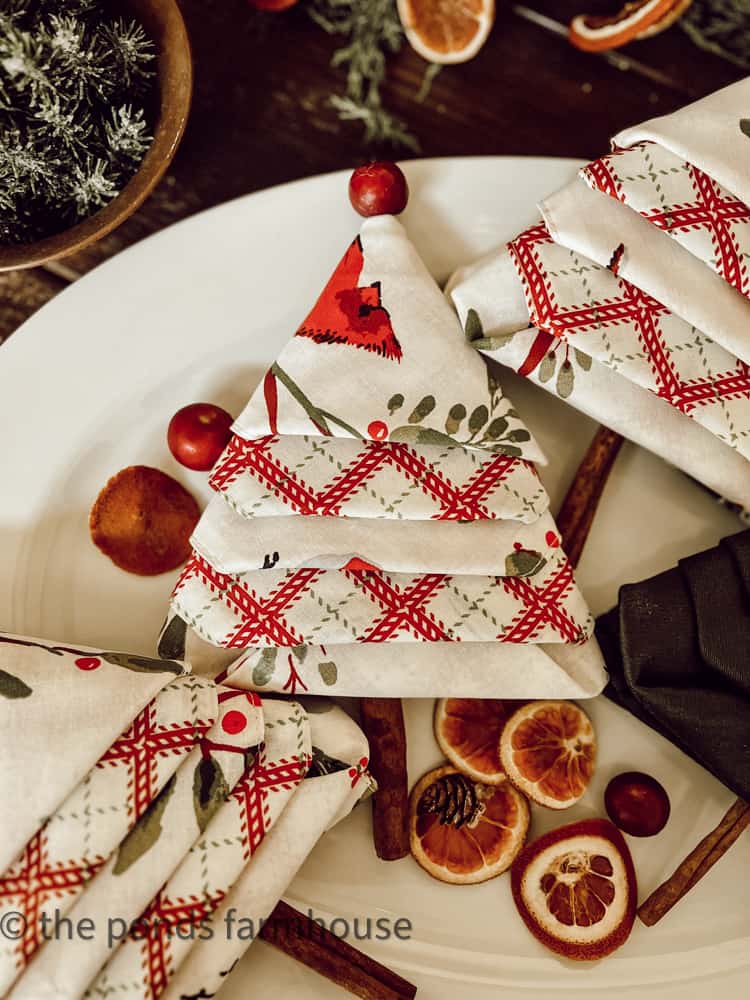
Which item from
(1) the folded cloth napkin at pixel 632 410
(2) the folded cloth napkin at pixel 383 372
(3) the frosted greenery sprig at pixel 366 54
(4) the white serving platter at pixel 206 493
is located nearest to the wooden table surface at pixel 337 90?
(3) the frosted greenery sprig at pixel 366 54

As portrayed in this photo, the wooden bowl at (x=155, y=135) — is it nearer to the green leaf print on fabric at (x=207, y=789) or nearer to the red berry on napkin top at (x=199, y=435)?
the red berry on napkin top at (x=199, y=435)

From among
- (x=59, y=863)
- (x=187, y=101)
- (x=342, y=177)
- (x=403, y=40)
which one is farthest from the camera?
(x=403, y=40)

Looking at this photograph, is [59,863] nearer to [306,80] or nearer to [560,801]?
[560,801]

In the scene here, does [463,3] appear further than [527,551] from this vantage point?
Yes

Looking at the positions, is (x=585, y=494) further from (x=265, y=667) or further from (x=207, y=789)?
(x=207, y=789)

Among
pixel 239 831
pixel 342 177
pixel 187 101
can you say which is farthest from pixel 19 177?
pixel 239 831

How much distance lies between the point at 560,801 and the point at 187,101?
814 mm

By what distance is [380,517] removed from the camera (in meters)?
0.86

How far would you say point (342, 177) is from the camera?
98cm

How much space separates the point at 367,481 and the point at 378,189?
1.07 ft

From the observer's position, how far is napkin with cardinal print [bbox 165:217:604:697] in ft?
2.79

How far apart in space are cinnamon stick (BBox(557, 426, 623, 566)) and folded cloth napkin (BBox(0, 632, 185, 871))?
44 centimetres

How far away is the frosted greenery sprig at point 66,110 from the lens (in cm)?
78

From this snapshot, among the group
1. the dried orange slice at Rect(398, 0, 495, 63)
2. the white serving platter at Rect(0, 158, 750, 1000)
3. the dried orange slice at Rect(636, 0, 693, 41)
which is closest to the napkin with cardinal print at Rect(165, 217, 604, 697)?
the white serving platter at Rect(0, 158, 750, 1000)
